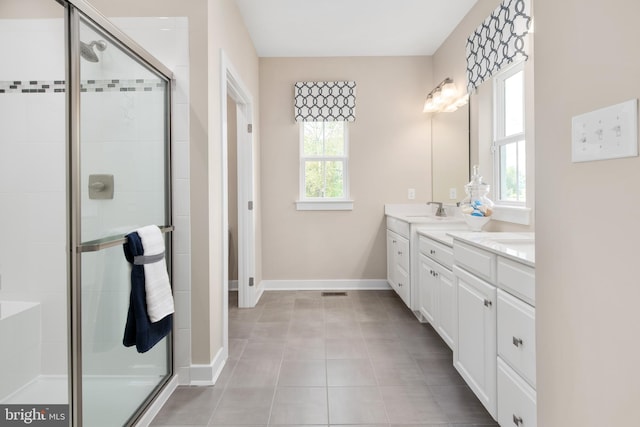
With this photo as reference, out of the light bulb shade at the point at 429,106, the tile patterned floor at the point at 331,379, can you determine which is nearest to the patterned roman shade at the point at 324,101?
the light bulb shade at the point at 429,106

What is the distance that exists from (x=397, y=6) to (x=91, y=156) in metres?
2.80

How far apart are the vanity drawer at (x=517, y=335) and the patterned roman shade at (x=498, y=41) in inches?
67.4

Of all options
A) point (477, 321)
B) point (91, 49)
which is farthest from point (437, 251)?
point (91, 49)

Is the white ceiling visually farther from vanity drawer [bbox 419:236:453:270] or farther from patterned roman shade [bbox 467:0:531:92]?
vanity drawer [bbox 419:236:453:270]

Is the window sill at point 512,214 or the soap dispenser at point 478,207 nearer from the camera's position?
the window sill at point 512,214

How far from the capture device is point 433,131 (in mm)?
4121

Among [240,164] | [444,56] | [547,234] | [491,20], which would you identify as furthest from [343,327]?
[444,56]

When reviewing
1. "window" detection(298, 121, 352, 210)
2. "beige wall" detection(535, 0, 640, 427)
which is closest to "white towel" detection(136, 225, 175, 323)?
"beige wall" detection(535, 0, 640, 427)

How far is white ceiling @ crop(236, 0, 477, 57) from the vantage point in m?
3.04

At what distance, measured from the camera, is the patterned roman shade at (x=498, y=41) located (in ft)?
7.45

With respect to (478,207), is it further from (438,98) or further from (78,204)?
(78,204)

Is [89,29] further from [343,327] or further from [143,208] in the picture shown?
[343,327]

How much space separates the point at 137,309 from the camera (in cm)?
158

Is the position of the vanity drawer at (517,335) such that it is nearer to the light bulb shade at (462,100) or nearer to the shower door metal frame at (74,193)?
the shower door metal frame at (74,193)
